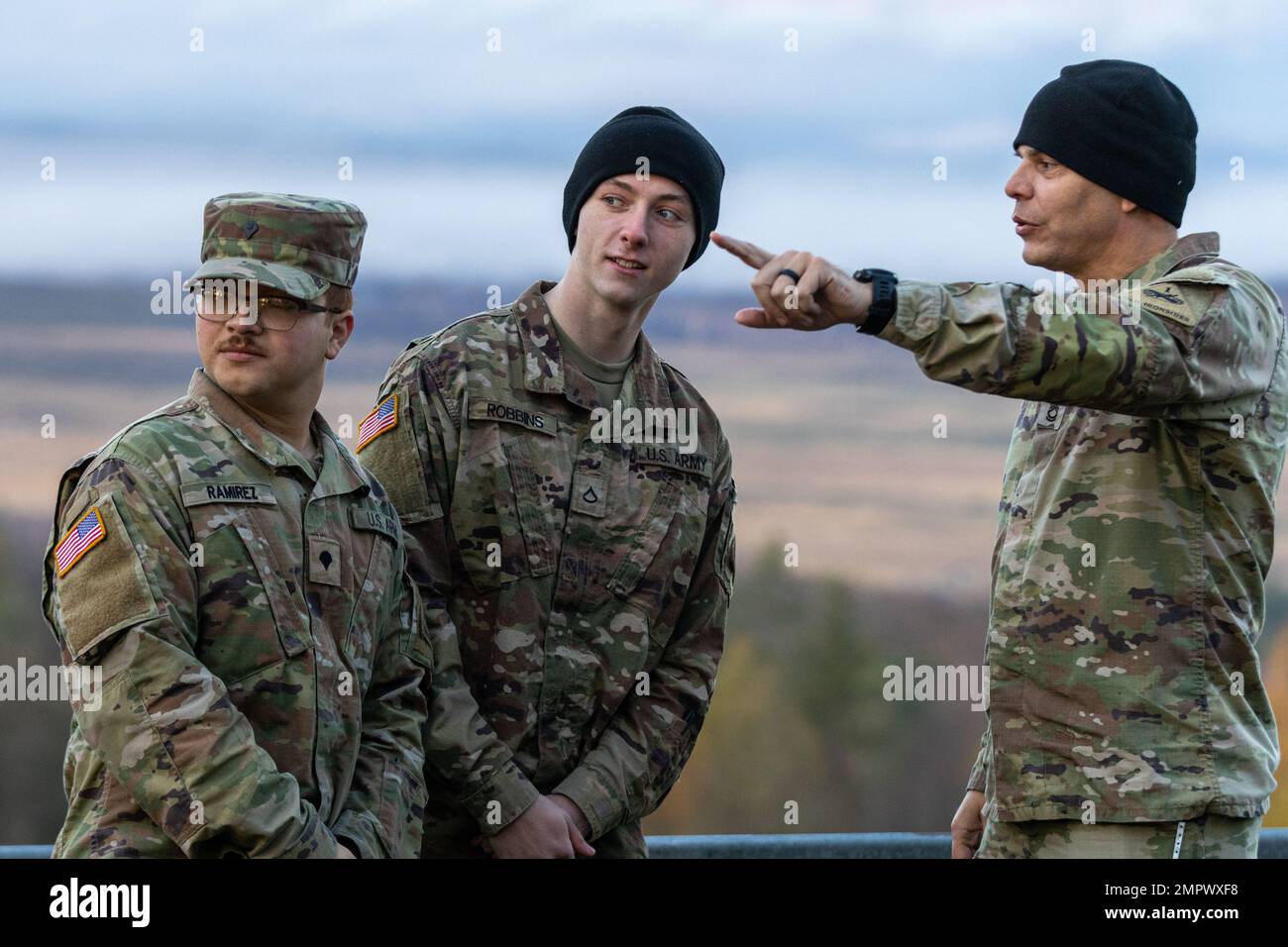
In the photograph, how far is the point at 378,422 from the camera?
4.20 metres

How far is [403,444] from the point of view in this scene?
4145 mm

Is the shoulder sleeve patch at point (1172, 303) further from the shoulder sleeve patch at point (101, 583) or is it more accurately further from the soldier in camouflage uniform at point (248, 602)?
the shoulder sleeve patch at point (101, 583)

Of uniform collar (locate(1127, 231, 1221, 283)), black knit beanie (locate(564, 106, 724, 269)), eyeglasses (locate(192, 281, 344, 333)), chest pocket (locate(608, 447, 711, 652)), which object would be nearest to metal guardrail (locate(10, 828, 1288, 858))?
chest pocket (locate(608, 447, 711, 652))

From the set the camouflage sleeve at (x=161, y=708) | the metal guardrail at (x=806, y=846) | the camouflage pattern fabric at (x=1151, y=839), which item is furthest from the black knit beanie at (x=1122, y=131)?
the camouflage sleeve at (x=161, y=708)

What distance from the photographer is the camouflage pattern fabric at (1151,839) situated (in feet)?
12.3

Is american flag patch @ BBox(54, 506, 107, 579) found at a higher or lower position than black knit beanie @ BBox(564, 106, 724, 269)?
lower

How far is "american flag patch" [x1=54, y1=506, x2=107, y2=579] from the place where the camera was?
3.21 metres

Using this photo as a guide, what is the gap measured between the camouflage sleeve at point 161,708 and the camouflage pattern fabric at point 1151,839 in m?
1.81

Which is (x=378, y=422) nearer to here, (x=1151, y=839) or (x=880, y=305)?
(x=880, y=305)

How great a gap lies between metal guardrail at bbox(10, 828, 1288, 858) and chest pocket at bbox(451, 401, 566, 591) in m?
1.12

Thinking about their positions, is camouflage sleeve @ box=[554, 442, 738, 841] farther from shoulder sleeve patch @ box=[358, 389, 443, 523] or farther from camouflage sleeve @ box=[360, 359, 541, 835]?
shoulder sleeve patch @ box=[358, 389, 443, 523]

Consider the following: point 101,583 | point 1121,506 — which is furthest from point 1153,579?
point 101,583
